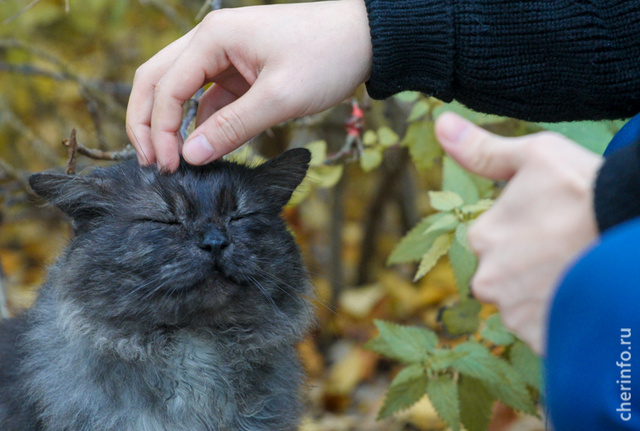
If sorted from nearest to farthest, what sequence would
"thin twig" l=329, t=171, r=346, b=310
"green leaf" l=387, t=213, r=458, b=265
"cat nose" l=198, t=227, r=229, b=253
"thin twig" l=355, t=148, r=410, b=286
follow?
"cat nose" l=198, t=227, r=229, b=253, "green leaf" l=387, t=213, r=458, b=265, "thin twig" l=355, t=148, r=410, b=286, "thin twig" l=329, t=171, r=346, b=310

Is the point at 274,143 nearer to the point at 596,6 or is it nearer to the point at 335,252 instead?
the point at 335,252

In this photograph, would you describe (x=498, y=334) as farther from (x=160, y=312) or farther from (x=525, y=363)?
(x=160, y=312)

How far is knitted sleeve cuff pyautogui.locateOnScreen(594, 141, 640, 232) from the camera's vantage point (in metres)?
1.10

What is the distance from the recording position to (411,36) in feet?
6.26

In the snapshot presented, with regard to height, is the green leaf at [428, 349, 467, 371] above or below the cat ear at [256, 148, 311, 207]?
below

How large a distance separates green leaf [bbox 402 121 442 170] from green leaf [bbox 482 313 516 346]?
717 millimetres

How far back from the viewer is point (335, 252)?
185 inches

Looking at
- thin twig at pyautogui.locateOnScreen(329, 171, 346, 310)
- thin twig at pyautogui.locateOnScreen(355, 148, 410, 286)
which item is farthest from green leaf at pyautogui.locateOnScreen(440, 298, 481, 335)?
thin twig at pyautogui.locateOnScreen(329, 171, 346, 310)

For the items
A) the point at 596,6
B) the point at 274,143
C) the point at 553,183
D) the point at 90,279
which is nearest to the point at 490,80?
the point at 596,6

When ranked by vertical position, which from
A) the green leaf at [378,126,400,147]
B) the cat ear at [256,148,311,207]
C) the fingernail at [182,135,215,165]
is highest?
the fingernail at [182,135,215,165]

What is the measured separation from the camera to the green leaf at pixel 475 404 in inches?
88.6

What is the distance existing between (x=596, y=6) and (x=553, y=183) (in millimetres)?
944

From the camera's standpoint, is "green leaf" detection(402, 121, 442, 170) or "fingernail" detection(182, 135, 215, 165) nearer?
"fingernail" detection(182, 135, 215, 165)

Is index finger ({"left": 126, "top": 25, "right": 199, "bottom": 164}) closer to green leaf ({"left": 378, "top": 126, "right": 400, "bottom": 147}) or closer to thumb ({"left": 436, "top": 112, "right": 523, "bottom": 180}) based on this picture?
green leaf ({"left": 378, "top": 126, "right": 400, "bottom": 147})
